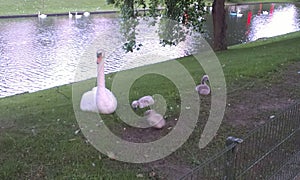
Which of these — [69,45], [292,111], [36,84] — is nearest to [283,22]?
[69,45]

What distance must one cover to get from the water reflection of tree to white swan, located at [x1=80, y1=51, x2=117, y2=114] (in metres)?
6.53

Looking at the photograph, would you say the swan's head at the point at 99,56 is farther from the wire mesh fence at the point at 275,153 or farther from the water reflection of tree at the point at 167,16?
the water reflection of tree at the point at 167,16

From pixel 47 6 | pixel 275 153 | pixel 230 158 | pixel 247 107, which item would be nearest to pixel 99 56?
pixel 247 107

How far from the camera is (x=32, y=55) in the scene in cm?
1778

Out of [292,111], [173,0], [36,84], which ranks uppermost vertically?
[173,0]

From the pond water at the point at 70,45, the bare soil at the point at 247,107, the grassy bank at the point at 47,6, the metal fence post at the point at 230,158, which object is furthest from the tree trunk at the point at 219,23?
the grassy bank at the point at 47,6

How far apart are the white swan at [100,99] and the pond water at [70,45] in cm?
672

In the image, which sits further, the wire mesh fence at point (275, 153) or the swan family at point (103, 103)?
the swan family at point (103, 103)

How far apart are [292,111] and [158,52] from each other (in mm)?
14443

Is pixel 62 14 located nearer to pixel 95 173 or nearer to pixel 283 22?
pixel 283 22

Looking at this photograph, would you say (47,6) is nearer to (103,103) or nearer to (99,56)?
(99,56)

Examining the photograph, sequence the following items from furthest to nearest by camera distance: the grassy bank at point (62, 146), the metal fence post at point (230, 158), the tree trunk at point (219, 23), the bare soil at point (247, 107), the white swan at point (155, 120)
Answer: the tree trunk at point (219, 23), the white swan at point (155, 120), the bare soil at point (247, 107), the grassy bank at point (62, 146), the metal fence post at point (230, 158)

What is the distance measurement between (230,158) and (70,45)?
17.8m

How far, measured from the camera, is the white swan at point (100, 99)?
18.4ft
